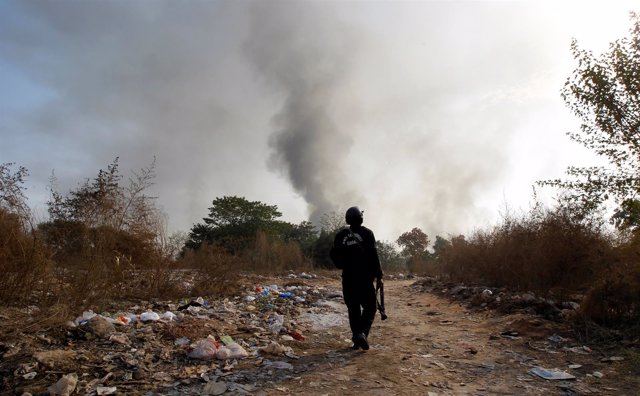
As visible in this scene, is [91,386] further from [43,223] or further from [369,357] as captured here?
[43,223]

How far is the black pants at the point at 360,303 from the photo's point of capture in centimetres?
457

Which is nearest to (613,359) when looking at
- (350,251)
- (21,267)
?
(350,251)

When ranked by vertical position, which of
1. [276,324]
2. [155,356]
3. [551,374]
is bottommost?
[551,374]

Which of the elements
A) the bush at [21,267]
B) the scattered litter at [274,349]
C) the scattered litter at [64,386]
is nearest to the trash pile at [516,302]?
the scattered litter at [274,349]

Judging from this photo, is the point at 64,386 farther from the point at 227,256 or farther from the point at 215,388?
the point at 227,256

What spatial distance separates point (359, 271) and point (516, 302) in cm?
383

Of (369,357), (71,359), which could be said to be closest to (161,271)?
(71,359)

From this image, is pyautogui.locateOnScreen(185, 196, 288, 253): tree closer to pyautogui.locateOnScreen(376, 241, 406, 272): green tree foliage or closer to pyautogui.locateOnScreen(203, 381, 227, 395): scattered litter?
pyautogui.locateOnScreen(376, 241, 406, 272): green tree foliage

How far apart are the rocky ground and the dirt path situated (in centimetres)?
1

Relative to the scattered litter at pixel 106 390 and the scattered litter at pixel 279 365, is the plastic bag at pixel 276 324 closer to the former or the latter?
the scattered litter at pixel 279 365

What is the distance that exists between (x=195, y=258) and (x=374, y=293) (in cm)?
517

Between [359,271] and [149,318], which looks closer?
[359,271]

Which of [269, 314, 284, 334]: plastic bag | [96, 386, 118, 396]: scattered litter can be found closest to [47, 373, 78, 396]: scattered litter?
[96, 386, 118, 396]: scattered litter

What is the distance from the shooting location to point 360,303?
4648 millimetres
